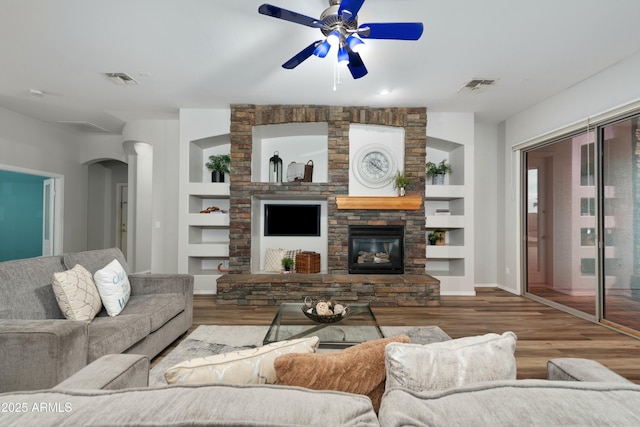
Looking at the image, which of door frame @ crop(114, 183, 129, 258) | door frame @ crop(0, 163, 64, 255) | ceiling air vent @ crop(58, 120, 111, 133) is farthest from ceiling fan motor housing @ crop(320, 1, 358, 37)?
door frame @ crop(114, 183, 129, 258)

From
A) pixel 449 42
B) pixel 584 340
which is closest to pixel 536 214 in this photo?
pixel 584 340

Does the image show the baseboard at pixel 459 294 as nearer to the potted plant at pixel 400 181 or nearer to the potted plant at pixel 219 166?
the potted plant at pixel 400 181

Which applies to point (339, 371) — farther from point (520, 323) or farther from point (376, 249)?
point (376, 249)

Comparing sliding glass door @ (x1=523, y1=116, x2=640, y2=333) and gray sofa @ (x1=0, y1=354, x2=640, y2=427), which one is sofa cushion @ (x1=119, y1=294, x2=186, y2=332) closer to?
gray sofa @ (x1=0, y1=354, x2=640, y2=427)

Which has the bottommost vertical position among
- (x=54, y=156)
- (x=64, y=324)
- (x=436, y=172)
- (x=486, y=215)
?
(x=64, y=324)

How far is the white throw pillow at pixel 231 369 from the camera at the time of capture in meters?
0.88

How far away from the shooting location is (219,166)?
16.6 feet

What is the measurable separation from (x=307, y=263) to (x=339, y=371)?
4.02 meters

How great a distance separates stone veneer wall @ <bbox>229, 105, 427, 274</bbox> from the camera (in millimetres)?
4691

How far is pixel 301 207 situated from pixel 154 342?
316 cm

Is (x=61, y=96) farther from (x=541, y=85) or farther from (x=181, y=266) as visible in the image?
(x=541, y=85)

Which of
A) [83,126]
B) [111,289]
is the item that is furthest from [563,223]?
[83,126]

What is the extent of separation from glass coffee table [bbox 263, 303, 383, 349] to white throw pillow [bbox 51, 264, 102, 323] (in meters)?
1.29

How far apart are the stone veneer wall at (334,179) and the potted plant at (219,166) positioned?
418 mm
